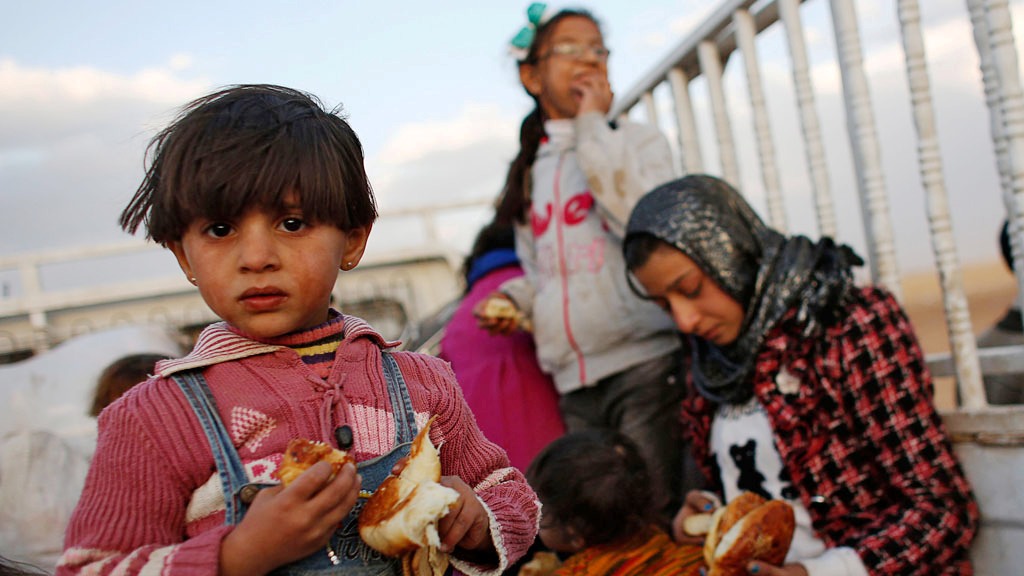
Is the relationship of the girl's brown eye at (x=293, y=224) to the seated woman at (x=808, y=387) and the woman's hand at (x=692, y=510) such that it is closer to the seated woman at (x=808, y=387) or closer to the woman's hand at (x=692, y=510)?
the seated woman at (x=808, y=387)

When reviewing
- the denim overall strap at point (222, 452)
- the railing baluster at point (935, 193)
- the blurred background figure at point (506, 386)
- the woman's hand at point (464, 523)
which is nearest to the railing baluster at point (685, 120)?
the blurred background figure at point (506, 386)

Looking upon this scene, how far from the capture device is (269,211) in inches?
42.7

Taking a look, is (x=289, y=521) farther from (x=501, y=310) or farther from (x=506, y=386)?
(x=506, y=386)

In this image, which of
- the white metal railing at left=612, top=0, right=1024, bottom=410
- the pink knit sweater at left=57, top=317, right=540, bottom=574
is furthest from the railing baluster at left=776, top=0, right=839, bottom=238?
the pink knit sweater at left=57, top=317, right=540, bottom=574

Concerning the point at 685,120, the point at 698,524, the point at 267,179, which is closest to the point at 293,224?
the point at 267,179

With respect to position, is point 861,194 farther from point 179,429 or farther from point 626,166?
point 179,429

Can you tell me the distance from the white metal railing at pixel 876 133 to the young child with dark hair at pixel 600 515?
2.68ft

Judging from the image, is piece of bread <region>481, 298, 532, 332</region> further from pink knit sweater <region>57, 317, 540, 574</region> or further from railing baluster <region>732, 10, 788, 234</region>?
pink knit sweater <region>57, 317, 540, 574</region>

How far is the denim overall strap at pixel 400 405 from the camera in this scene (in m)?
1.18

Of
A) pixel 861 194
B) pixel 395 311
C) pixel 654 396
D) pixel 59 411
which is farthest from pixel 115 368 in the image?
pixel 395 311

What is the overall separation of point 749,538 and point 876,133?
118cm

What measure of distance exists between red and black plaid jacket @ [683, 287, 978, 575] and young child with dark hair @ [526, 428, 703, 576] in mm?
356

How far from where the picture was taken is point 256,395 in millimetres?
1123

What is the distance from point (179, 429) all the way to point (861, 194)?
6.44ft
